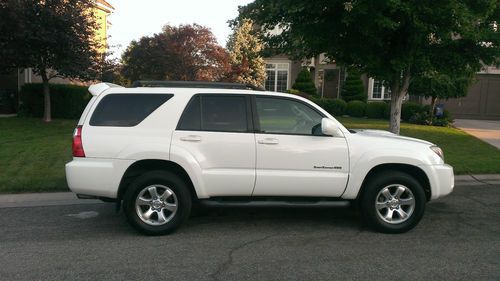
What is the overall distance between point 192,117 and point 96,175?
1332mm

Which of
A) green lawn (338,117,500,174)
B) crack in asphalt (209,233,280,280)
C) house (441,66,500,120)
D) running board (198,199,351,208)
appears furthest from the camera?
house (441,66,500,120)

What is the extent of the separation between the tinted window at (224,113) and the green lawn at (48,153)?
11.7 feet

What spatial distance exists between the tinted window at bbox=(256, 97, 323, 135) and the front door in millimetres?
12

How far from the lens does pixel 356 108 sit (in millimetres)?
24109

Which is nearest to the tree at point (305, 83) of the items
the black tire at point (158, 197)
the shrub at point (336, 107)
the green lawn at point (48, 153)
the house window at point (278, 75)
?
the house window at point (278, 75)

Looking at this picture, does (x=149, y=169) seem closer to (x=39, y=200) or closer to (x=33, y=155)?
(x=39, y=200)

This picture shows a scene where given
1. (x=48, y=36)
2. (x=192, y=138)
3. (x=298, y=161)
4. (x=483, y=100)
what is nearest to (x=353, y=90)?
(x=483, y=100)

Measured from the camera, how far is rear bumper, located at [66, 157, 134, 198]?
5469 mm

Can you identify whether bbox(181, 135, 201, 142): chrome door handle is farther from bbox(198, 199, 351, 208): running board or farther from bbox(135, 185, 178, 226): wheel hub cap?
bbox(198, 199, 351, 208): running board

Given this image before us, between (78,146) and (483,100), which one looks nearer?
(78,146)

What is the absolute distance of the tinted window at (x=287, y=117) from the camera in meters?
5.80

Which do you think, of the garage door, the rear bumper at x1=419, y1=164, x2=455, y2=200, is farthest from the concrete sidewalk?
the garage door

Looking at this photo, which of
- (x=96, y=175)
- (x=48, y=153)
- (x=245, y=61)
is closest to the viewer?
(x=96, y=175)

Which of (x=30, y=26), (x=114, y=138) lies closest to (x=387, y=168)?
(x=114, y=138)
